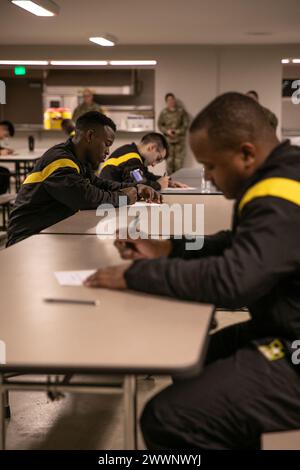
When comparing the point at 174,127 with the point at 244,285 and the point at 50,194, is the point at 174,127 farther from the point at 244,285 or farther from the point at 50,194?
the point at 244,285

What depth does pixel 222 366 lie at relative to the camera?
151 cm

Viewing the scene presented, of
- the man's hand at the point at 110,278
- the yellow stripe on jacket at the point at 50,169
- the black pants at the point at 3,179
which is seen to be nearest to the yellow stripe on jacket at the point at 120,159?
the yellow stripe on jacket at the point at 50,169

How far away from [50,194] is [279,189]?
207cm

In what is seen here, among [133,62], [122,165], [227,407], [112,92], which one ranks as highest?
[133,62]

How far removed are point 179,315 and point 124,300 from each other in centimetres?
19

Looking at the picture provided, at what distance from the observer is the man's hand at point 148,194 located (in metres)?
3.81

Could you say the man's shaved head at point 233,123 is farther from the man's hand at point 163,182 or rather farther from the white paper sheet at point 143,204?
the man's hand at point 163,182

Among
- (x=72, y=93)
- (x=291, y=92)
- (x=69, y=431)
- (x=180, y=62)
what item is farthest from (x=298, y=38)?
(x=69, y=431)

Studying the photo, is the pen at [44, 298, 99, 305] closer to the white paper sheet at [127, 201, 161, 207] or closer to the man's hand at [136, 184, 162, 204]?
the white paper sheet at [127, 201, 161, 207]

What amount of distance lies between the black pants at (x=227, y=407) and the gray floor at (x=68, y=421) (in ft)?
2.91

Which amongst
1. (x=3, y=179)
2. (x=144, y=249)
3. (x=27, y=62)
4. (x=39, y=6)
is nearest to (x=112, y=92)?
(x=27, y=62)

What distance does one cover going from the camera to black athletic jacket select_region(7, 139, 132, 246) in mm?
3262

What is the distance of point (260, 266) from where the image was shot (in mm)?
1403

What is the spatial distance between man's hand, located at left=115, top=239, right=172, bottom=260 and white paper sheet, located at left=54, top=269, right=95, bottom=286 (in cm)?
14
